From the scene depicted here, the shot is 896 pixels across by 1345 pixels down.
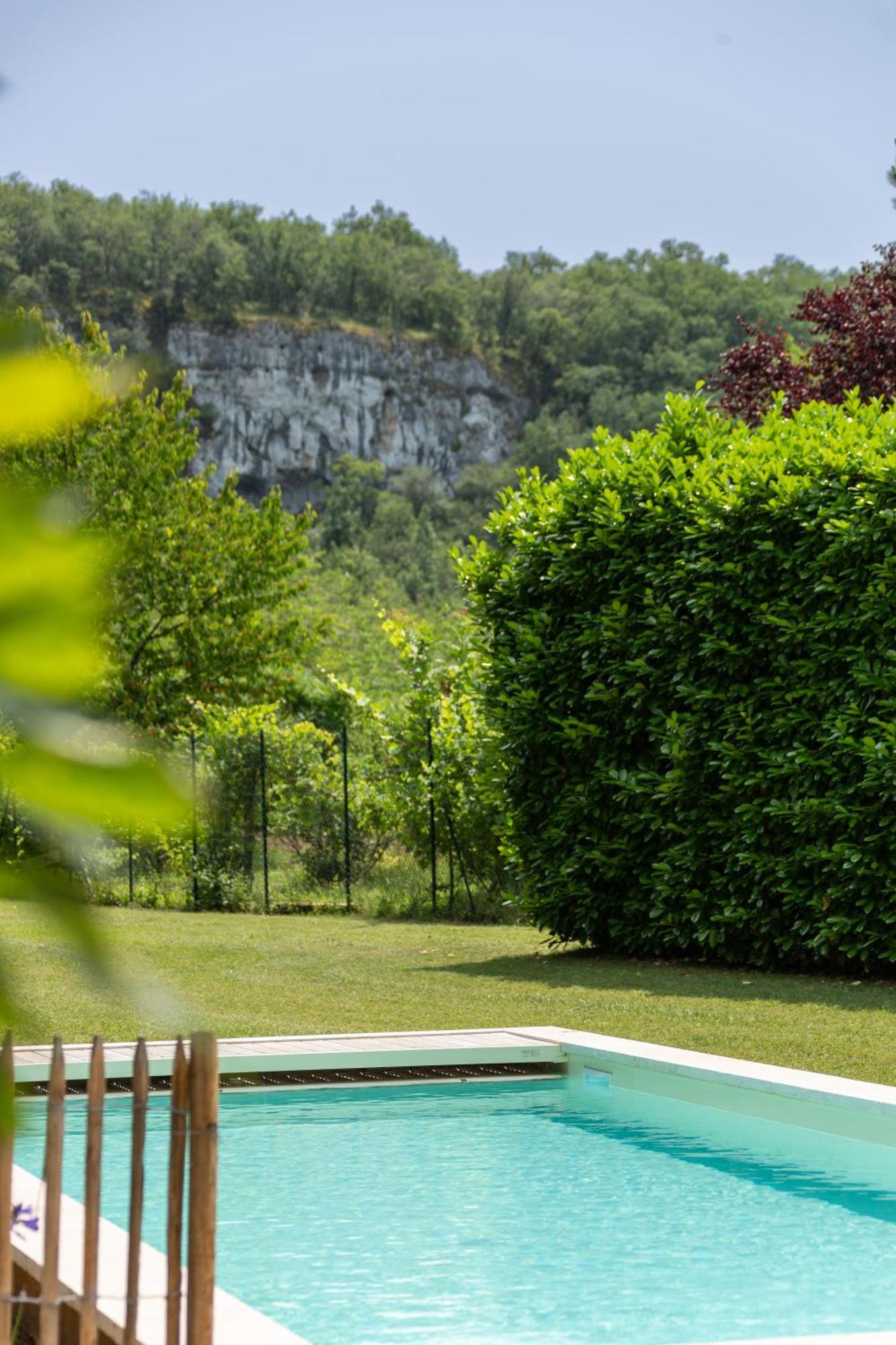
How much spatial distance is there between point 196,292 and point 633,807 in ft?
253

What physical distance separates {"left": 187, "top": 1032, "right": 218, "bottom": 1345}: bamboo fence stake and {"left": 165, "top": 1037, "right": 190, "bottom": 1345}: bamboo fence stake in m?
0.03

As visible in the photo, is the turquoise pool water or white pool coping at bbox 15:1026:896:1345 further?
white pool coping at bbox 15:1026:896:1345

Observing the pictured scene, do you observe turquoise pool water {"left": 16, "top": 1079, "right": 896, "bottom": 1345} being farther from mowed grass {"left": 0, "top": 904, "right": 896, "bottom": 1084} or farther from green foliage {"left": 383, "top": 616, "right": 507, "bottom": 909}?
green foliage {"left": 383, "top": 616, "right": 507, "bottom": 909}

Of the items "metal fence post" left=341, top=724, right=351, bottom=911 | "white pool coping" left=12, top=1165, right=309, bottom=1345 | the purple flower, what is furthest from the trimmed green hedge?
the purple flower

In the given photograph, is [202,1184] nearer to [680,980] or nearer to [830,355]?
[680,980]

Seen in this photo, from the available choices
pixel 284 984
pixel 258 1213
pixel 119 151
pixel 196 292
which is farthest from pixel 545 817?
pixel 196 292

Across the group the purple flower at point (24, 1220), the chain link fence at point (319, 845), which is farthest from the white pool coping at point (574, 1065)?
the chain link fence at point (319, 845)

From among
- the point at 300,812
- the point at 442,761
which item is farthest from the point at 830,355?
the point at 300,812

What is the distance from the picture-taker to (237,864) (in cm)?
1822

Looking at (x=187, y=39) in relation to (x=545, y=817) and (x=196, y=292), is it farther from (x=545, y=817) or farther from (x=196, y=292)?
(x=196, y=292)

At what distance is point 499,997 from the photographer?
1044 centimetres

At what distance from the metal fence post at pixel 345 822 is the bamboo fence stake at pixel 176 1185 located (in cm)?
1434

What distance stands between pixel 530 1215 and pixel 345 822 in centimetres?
1130

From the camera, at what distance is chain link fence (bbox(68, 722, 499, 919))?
16.5 metres
